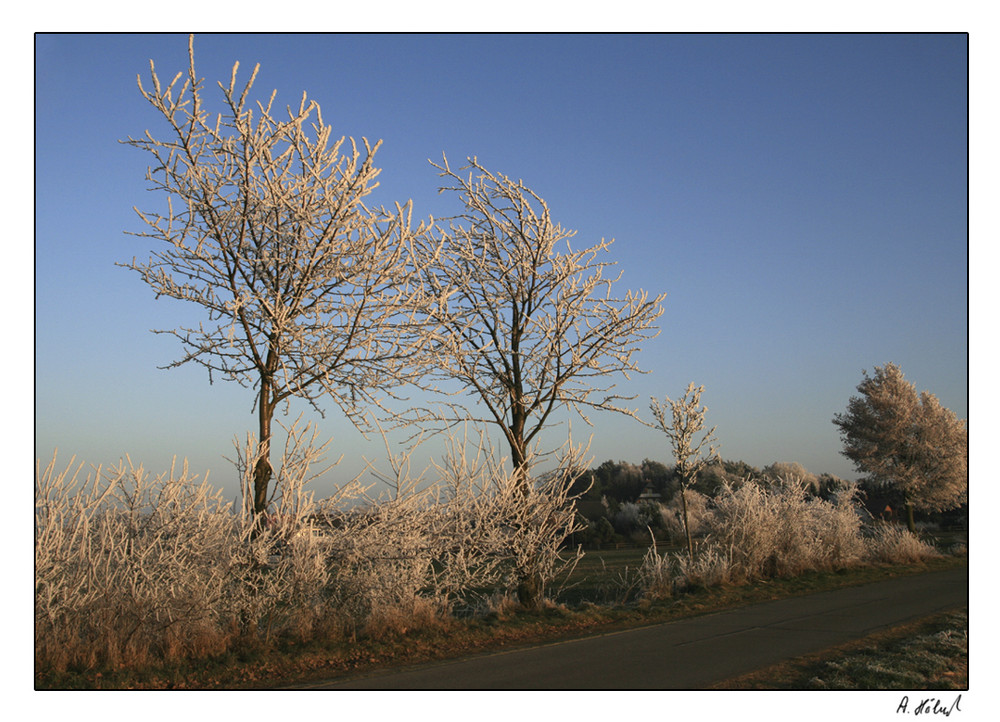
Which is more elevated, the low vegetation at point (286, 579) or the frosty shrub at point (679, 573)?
the low vegetation at point (286, 579)

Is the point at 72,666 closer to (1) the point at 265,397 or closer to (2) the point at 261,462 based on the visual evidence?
(2) the point at 261,462

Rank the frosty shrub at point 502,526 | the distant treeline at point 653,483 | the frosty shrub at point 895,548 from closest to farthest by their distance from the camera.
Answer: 1. the frosty shrub at point 502,526
2. the frosty shrub at point 895,548
3. the distant treeline at point 653,483

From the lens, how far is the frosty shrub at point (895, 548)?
17.3m

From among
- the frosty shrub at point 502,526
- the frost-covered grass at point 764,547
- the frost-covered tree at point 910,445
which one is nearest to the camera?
the frosty shrub at point 502,526

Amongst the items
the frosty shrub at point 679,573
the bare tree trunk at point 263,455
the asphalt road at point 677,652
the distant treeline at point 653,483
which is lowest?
the distant treeline at point 653,483

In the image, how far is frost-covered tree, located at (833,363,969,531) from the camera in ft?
82.3

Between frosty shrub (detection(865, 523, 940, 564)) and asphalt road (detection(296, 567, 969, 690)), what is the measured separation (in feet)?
24.2

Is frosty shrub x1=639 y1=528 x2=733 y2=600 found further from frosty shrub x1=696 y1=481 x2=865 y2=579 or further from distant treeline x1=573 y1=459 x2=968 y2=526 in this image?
distant treeline x1=573 y1=459 x2=968 y2=526

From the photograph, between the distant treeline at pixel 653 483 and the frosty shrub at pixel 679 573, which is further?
the distant treeline at pixel 653 483

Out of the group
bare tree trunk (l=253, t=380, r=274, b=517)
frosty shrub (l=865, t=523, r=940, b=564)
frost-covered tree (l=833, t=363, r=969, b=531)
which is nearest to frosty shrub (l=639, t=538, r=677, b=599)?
bare tree trunk (l=253, t=380, r=274, b=517)

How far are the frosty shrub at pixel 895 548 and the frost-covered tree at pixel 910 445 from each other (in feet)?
22.3

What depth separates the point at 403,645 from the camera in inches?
Result: 278
